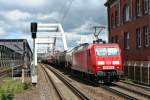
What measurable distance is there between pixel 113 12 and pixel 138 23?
511 inches

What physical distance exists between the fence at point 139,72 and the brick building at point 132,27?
120 inches

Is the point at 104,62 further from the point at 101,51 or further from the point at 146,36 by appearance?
the point at 146,36

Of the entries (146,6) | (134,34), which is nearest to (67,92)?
(146,6)

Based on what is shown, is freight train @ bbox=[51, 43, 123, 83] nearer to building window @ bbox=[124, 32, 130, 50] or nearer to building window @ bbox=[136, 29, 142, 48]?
building window @ bbox=[136, 29, 142, 48]

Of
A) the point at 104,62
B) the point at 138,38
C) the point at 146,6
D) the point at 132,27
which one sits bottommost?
the point at 104,62

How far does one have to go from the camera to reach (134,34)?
44.0 metres

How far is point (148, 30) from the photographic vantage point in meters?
39.4

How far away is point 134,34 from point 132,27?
1182 mm

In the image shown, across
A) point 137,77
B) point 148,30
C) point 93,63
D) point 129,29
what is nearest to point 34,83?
point 93,63

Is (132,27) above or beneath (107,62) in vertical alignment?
above

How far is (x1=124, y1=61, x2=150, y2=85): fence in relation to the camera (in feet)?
102

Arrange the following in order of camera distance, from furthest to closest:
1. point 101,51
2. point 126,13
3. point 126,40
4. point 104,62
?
point 126,13 → point 126,40 → point 101,51 → point 104,62

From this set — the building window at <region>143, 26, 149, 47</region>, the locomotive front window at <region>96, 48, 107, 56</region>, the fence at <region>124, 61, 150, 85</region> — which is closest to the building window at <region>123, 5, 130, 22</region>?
the building window at <region>143, 26, 149, 47</region>

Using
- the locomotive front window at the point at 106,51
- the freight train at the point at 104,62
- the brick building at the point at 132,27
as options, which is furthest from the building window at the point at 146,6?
the locomotive front window at the point at 106,51
